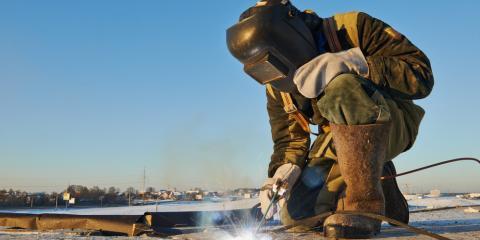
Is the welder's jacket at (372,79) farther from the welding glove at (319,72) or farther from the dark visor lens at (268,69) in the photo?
the dark visor lens at (268,69)

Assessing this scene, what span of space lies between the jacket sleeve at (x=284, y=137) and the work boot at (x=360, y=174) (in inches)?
22.5

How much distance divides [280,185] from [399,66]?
63 cm

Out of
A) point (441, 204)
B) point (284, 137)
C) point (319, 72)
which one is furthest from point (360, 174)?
point (441, 204)

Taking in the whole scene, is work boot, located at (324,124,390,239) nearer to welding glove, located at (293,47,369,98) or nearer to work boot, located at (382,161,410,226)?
welding glove, located at (293,47,369,98)

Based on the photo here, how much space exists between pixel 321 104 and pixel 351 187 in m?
0.26

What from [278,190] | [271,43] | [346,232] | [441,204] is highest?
[271,43]

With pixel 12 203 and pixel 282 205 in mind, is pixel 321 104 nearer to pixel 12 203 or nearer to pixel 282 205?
pixel 282 205

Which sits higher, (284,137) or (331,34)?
(331,34)

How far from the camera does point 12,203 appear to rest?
29.4 m

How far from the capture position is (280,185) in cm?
158

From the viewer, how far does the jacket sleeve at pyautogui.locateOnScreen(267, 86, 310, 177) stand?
1775 millimetres

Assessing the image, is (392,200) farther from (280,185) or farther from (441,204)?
(441,204)

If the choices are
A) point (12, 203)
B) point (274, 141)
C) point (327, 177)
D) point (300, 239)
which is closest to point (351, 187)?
point (300, 239)

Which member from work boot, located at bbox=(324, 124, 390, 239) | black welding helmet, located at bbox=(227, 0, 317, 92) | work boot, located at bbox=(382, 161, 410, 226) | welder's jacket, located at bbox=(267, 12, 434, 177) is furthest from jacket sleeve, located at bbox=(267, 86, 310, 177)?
work boot, located at bbox=(324, 124, 390, 239)
